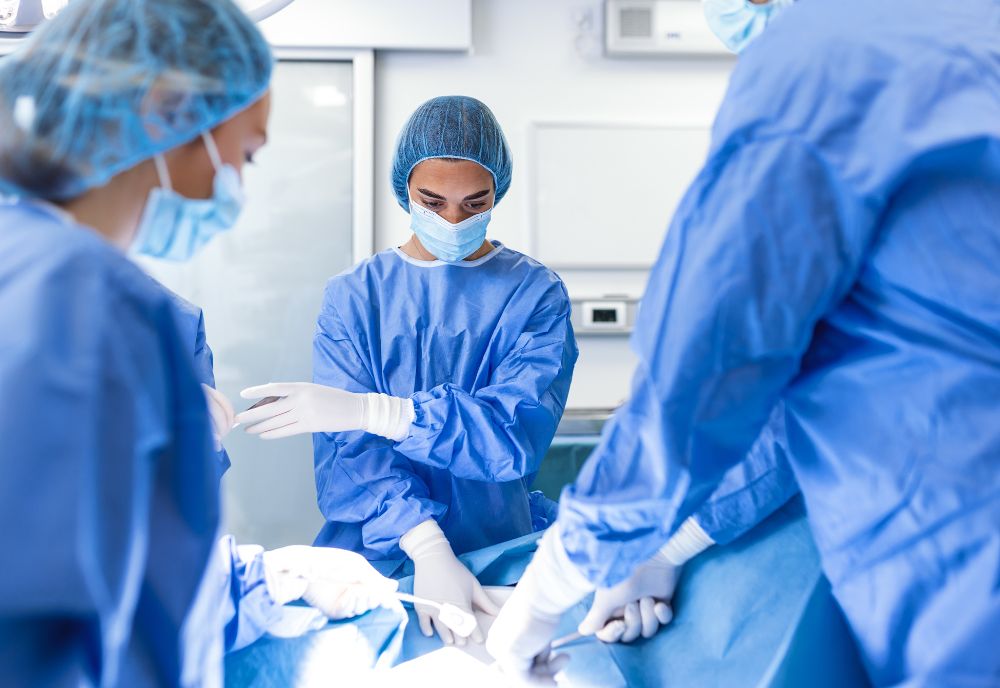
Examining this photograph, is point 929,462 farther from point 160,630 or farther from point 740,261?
point 160,630

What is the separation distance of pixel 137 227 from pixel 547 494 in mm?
1743

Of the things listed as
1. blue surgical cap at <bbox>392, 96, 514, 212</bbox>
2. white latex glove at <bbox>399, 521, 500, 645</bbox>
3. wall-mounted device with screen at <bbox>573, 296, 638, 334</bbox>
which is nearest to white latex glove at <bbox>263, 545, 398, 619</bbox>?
white latex glove at <bbox>399, 521, 500, 645</bbox>

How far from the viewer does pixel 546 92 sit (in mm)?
2967

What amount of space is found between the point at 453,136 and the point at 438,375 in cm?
50

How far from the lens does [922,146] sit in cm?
71

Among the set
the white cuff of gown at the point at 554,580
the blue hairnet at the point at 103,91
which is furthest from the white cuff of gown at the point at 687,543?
the blue hairnet at the point at 103,91

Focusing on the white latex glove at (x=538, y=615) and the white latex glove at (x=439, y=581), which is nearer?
the white latex glove at (x=538, y=615)

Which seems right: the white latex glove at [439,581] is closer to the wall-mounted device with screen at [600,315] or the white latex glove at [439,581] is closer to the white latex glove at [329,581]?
the white latex glove at [329,581]

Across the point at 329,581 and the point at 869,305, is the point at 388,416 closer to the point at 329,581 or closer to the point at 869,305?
the point at 329,581

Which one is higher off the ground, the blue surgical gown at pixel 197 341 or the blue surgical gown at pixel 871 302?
the blue surgical gown at pixel 871 302

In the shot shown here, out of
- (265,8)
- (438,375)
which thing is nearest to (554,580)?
(438,375)

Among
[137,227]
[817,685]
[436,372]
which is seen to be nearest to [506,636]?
[817,685]

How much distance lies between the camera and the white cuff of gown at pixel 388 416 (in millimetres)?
1544

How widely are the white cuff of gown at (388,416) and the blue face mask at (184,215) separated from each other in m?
0.67
